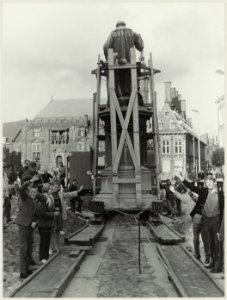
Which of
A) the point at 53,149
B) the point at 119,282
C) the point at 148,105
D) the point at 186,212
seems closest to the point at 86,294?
the point at 119,282

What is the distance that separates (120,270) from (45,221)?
163 centimetres

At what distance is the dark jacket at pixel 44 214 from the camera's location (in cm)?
661

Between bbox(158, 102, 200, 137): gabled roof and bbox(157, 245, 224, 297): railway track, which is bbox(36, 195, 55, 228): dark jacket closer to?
bbox(157, 245, 224, 297): railway track

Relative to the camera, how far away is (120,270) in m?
6.10

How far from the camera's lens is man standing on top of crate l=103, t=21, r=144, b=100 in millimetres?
11070

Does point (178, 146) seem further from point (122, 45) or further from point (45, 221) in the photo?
point (45, 221)

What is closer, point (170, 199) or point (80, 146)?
point (170, 199)

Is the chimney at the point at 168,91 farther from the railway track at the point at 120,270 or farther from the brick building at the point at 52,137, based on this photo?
the railway track at the point at 120,270

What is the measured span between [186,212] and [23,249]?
986cm

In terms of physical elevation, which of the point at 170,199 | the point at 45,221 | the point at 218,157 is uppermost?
the point at 218,157

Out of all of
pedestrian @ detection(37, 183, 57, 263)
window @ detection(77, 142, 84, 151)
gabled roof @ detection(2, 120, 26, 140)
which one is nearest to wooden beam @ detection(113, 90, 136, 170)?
pedestrian @ detection(37, 183, 57, 263)

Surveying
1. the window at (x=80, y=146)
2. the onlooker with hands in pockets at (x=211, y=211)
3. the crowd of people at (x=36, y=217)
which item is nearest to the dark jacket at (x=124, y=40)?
the crowd of people at (x=36, y=217)

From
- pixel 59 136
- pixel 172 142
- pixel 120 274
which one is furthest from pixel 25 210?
pixel 59 136

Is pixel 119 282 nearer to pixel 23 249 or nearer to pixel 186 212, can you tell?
pixel 23 249
